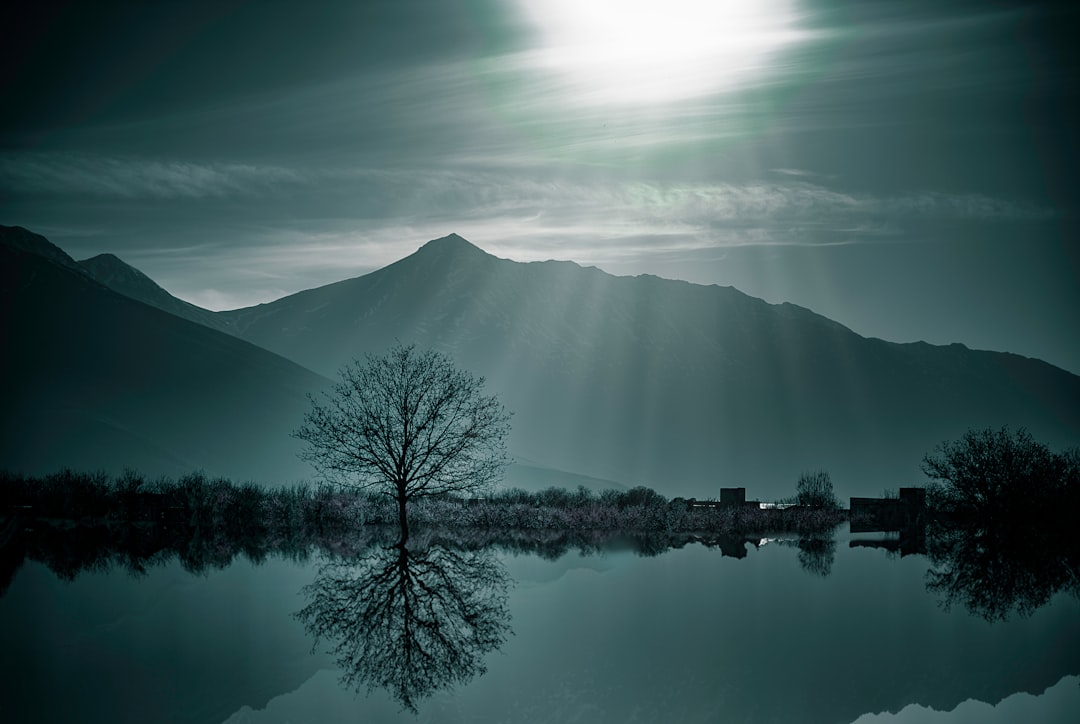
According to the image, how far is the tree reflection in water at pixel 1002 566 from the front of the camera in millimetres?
22906

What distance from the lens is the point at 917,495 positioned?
52406 mm

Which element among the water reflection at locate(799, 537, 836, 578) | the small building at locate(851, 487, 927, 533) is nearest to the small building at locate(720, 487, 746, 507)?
the small building at locate(851, 487, 927, 533)

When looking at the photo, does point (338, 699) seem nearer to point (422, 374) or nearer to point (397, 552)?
point (397, 552)

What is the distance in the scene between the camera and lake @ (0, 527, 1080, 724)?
520 inches

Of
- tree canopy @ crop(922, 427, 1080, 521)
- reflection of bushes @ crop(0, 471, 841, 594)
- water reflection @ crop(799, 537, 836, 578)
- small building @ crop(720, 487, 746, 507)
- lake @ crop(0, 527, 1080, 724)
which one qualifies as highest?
tree canopy @ crop(922, 427, 1080, 521)

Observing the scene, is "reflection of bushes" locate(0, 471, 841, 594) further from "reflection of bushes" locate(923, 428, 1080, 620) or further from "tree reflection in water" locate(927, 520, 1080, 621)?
"tree reflection in water" locate(927, 520, 1080, 621)

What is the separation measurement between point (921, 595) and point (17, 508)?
41599mm

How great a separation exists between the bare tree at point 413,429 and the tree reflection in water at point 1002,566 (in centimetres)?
1699

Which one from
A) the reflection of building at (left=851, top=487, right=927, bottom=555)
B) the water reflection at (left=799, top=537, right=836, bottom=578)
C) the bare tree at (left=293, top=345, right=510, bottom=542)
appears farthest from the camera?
the reflection of building at (left=851, top=487, right=927, bottom=555)

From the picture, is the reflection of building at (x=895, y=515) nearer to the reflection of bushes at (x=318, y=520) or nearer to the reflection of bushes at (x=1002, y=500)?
the reflection of bushes at (x=1002, y=500)

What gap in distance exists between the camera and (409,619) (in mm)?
18656

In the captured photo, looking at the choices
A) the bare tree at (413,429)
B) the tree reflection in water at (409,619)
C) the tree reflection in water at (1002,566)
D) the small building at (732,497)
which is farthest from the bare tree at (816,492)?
the tree reflection in water at (409,619)

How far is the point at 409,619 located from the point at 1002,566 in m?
19.7

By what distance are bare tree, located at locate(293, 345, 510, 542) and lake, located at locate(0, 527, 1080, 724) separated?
1177 centimetres
